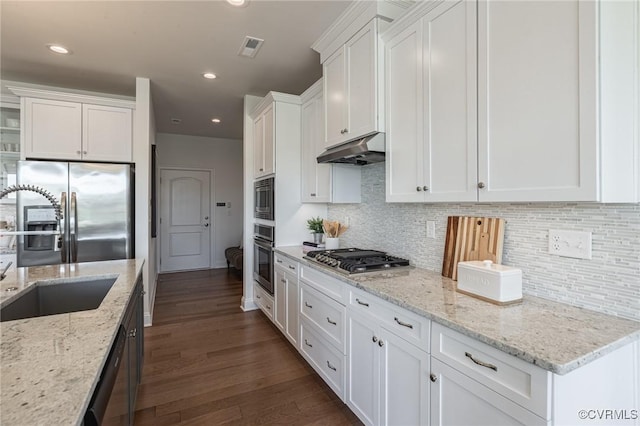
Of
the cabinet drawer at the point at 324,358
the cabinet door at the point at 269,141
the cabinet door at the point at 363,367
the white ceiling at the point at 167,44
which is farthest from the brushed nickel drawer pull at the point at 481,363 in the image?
the cabinet door at the point at 269,141

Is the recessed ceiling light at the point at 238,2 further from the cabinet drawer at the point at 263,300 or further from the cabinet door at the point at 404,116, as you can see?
the cabinet drawer at the point at 263,300

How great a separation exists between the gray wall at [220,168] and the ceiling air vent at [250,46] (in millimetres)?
3796

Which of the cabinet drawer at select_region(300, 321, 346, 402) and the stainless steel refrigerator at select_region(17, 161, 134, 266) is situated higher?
the stainless steel refrigerator at select_region(17, 161, 134, 266)

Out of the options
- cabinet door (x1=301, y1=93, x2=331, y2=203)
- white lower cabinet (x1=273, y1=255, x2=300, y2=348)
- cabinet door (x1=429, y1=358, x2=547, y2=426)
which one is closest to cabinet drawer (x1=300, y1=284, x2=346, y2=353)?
white lower cabinet (x1=273, y1=255, x2=300, y2=348)

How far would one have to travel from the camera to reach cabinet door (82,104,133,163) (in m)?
3.48

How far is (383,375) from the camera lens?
161cm

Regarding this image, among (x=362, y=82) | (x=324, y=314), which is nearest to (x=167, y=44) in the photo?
(x=362, y=82)

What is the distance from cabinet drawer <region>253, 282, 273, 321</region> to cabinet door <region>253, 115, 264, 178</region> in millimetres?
1374

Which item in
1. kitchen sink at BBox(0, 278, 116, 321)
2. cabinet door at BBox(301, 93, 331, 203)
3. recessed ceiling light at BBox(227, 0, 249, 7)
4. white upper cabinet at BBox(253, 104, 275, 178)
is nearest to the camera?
kitchen sink at BBox(0, 278, 116, 321)

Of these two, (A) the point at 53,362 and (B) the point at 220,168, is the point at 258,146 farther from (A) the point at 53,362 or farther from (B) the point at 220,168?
(A) the point at 53,362

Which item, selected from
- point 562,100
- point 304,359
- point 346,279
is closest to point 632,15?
point 562,100

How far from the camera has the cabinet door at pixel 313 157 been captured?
2.89 m

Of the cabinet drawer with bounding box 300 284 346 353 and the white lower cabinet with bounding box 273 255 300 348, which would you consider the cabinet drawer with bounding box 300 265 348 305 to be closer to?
the cabinet drawer with bounding box 300 284 346 353

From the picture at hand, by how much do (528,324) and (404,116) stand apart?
1.23 m
